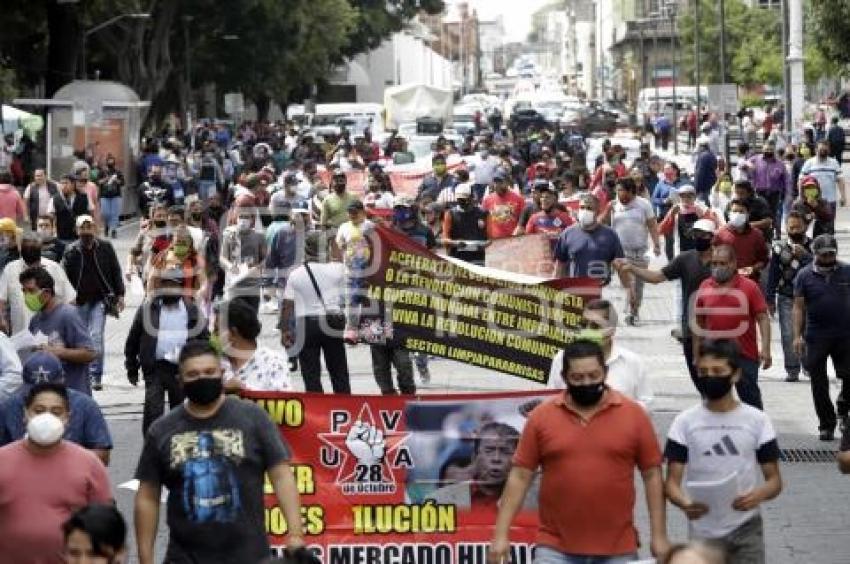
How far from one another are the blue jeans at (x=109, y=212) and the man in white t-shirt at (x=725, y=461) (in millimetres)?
31862

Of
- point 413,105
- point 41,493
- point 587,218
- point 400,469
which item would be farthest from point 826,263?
point 413,105

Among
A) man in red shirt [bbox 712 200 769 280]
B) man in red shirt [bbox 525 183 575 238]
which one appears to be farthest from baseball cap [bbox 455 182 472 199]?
man in red shirt [bbox 712 200 769 280]

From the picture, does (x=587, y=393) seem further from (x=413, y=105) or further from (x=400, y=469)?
(x=413, y=105)

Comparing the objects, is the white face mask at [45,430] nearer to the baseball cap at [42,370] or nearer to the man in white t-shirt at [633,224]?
the baseball cap at [42,370]

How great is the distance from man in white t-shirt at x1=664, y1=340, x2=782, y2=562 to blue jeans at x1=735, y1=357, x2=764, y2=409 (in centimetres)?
497

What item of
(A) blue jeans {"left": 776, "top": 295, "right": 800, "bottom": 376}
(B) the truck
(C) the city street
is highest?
(B) the truck

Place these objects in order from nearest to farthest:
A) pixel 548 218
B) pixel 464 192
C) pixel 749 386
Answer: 1. pixel 749 386
2. pixel 548 218
3. pixel 464 192

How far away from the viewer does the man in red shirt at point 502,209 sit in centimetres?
2578

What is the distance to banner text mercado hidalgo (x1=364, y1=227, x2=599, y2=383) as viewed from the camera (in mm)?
15859

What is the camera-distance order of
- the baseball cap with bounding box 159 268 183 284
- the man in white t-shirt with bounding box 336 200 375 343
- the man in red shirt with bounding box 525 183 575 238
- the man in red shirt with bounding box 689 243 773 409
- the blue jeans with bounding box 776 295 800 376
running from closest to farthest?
the man in red shirt with bounding box 689 243 773 409 < the baseball cap with bounding box 159 268 183 284 < the man in white t-shirt with bounding box 336 200 375 343 < the blue jeans with bounding box 776 295 800 376 < the man in red shirt with bounding box 525 183 575 238

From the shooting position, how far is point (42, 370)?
38.9 ft

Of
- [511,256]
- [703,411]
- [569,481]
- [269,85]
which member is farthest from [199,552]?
[269,85]

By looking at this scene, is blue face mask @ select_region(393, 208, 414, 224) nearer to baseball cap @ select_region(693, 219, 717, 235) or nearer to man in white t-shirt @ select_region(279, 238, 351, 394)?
man in white t-shirt @ select_region(279, 238, 351, 394)

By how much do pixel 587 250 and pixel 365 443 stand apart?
9033 millimetres
